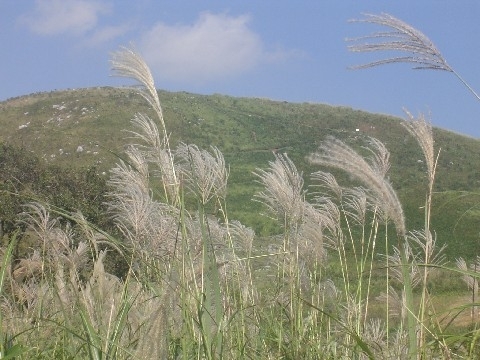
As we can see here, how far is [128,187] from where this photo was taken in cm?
336

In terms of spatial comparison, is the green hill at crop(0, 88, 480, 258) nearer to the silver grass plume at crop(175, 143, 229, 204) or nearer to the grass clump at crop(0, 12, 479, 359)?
the grass clump at crop(0, 12, 479, 359)

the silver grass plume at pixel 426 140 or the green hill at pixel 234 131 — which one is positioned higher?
the silver grass plume at pixel 426 140

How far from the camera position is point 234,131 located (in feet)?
258

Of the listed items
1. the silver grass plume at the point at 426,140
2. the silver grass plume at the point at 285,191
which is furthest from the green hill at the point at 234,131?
the silver grass plume at the point at 426,140

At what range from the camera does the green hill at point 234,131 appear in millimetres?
61562

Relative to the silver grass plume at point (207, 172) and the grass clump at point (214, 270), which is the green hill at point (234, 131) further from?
the silver grass plume at point (207, 172)

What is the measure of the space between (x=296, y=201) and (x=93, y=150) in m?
60.1

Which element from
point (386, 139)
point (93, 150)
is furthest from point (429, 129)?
point (386, 139)

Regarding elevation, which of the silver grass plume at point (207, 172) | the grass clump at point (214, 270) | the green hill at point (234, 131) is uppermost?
the silver grass plume at point (207, 172)

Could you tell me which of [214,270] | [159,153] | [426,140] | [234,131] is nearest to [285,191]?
[159,153]

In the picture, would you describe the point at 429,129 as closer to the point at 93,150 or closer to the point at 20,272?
the point at 20,272

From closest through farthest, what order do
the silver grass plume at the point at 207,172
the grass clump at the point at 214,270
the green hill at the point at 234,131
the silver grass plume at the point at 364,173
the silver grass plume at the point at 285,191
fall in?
1. the silver grass plume at the point at 364,173
2. the grass clump at the point at 214,270
3. the silver grass plume at the point at 207,172
4. the silver grass plume at the point at 285,191
5. the green hill at the point at 234,131

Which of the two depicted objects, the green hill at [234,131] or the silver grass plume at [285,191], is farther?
the green hill at [234,131]

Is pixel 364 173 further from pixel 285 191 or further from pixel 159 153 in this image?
pixel 285 191
